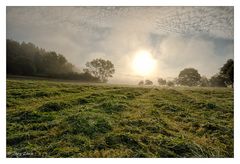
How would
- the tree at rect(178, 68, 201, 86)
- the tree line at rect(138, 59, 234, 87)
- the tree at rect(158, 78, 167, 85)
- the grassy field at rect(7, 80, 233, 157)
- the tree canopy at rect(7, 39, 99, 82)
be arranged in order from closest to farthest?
the grassy field at rect(7, 80, 233, 157)
the tree canopy at rect(7, 39, 99, 82)
the tree line at rect(138, 59, 234, 87)
the tree at rect(178, 68, 201, 86)
the tree at rect(158, 78, 167, 85)

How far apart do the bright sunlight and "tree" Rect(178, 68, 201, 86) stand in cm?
89

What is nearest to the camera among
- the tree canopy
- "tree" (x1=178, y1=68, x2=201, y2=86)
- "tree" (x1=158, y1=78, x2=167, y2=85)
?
the tree canopy

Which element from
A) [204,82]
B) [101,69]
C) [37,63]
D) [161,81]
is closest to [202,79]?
[204,82]

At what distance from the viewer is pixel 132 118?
27.5 feet

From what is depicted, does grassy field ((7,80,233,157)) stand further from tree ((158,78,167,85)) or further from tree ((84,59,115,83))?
tree ((84,59,115,83))

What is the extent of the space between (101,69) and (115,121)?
178 centimetres

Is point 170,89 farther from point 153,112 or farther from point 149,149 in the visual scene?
point 149,149

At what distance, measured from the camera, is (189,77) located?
939 cm

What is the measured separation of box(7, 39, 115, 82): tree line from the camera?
894 cm

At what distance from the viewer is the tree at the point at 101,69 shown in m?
9.20

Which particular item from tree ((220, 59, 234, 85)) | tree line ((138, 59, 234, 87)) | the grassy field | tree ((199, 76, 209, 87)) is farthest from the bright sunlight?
tree ((220, 59, 234, 85))

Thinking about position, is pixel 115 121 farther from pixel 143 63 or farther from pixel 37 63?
pixel 37 63

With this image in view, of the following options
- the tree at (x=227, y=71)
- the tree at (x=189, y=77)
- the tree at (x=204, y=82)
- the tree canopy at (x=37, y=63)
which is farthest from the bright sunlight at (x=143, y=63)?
the tree at (x=227, y=71)
